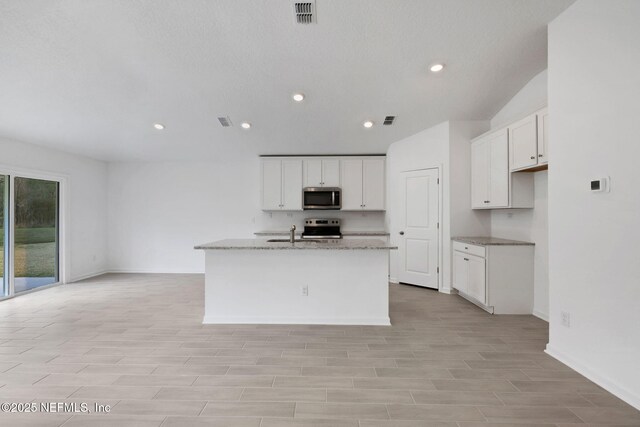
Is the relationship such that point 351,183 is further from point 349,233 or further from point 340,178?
point 349,233

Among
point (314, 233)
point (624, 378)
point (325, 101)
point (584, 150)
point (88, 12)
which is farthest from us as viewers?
point (314, 233)

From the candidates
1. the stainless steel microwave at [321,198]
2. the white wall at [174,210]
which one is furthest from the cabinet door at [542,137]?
the white wall at [174,210]

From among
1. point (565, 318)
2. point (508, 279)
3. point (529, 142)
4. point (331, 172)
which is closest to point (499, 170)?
point (529, 142)

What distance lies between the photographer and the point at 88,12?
2.67 metres

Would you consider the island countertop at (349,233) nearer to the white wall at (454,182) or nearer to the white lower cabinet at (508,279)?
the white wall at (454,182)

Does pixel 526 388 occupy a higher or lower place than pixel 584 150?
lower

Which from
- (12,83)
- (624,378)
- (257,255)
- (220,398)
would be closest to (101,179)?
(12,83)

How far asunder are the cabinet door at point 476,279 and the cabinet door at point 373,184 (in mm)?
2138

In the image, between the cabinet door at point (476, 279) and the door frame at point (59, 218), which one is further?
the door frame at point (59, 218)

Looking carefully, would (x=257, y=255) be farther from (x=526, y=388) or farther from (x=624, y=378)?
(x=624, y=378)

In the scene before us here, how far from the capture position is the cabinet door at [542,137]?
3162 mm

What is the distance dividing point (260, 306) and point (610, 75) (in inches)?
146

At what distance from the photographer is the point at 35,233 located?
16.4 feet

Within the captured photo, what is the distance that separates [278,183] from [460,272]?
3.60 m
